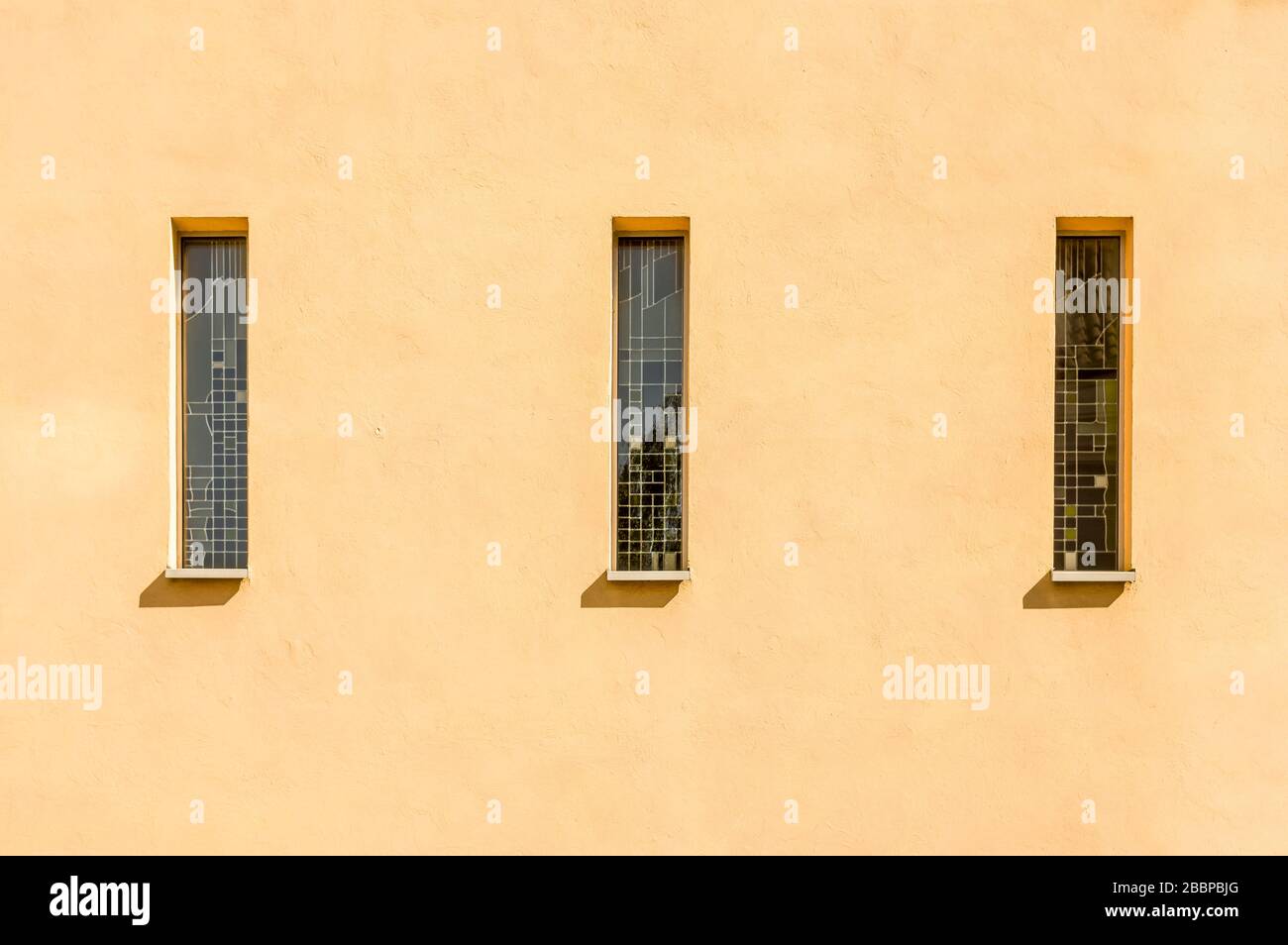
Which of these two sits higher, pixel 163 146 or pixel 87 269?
pixel 163 146

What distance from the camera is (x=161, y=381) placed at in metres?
4.61

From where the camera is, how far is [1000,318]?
4.55 metres

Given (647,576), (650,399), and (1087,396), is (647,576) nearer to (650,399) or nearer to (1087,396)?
(650,399)

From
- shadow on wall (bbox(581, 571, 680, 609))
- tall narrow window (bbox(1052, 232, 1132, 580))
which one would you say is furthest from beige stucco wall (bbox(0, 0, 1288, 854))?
tall narrow window (bbox(1052, 232, 1132, 580))

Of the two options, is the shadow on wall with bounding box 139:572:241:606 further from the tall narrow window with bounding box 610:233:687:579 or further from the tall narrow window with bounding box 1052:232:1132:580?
the tall narrow window with bounding box 1052:232:1132:580

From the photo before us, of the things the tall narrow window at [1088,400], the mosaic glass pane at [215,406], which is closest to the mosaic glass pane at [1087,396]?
the tall narrow window at [1088,400]

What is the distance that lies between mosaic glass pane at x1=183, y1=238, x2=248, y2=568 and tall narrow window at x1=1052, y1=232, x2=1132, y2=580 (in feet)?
16.1

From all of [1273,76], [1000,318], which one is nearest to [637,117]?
[1000,318]

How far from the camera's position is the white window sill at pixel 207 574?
14.9ft

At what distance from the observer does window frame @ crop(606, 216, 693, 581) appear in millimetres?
4613

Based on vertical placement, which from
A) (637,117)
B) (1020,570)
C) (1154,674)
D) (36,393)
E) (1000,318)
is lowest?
(1154,674)

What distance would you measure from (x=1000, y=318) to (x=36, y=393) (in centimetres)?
562

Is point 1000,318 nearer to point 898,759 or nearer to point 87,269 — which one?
point 898,759
